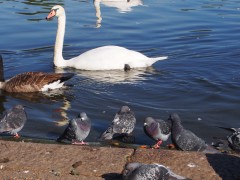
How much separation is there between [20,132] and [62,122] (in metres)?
0.72

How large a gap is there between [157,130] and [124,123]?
54 cm

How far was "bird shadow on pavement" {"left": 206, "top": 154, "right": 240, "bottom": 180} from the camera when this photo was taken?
5.36m

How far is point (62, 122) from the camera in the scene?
8.48m

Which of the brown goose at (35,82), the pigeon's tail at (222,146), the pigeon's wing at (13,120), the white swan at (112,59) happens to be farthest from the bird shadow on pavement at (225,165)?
the white swan at (112,59)

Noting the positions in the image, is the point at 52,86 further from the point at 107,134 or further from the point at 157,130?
the point at 157,130

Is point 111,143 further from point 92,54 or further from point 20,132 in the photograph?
point 92,54

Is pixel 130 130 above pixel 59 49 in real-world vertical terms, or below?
below

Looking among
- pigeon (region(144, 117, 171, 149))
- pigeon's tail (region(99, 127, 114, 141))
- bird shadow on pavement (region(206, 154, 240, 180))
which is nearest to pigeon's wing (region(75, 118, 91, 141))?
pigeon's tail (region(99, 127, 114, 141))

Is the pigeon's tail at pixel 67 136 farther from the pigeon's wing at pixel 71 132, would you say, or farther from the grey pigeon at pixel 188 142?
the grey pigeon at pixel 188 142

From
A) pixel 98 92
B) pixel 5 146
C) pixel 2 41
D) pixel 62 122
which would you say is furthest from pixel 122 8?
pixel 5 146

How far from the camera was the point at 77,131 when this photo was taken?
7.17 metres

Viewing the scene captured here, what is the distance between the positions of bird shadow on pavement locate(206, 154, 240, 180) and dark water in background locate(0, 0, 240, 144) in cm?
203

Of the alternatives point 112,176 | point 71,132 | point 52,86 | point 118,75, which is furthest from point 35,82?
point 112,176

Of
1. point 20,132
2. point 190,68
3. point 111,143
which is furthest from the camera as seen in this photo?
point 190,68
